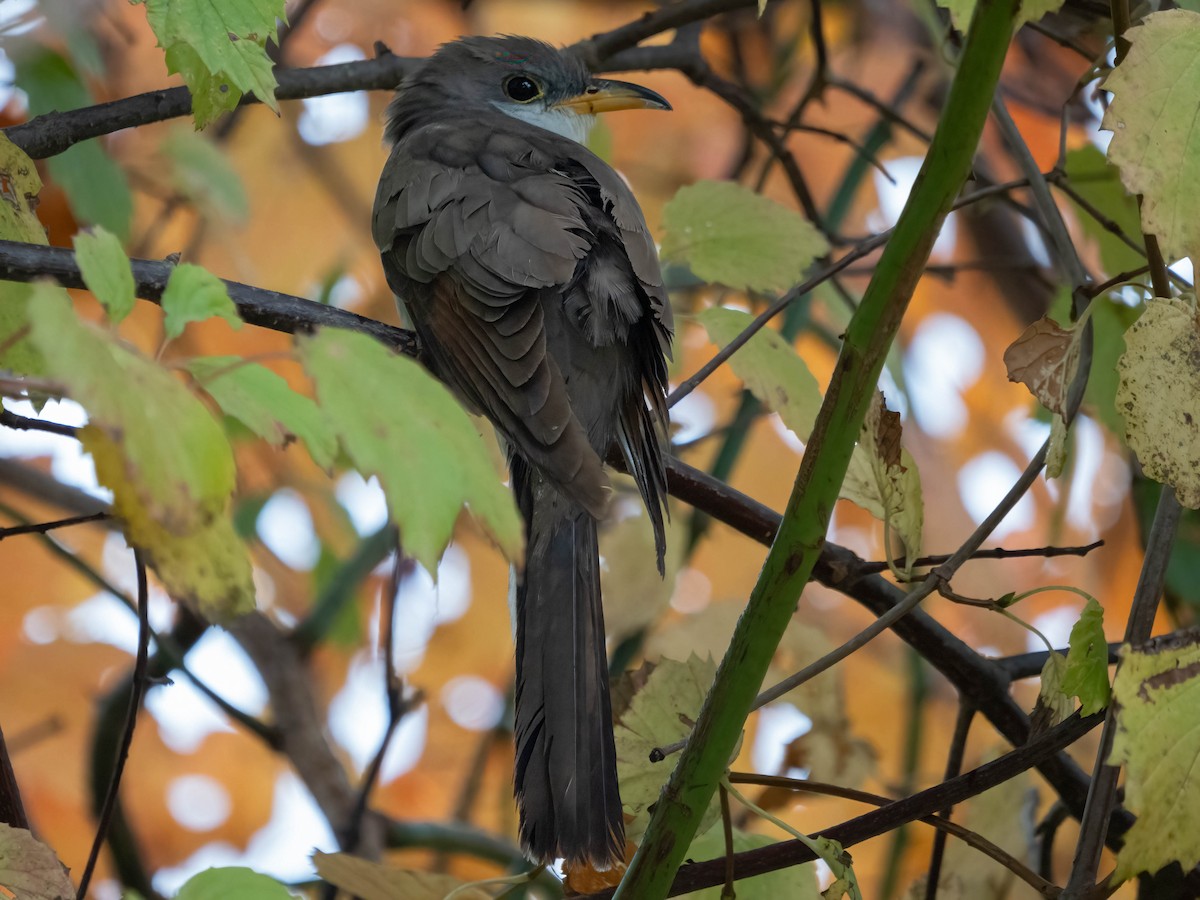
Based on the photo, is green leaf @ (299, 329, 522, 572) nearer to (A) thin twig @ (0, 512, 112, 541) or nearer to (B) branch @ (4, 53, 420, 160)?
(A) thin twig @ (0, 512, 112, 541)

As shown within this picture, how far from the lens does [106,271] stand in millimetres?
1129

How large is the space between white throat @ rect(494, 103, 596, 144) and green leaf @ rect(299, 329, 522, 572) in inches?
97.9

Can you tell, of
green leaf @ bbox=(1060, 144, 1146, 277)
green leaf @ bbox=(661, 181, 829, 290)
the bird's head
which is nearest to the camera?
green leaf @ bbox=(661, 181, 829, 290)

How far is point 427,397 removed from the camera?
1.11 m

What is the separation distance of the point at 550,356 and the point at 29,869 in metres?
1.14

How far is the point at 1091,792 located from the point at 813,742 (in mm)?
885

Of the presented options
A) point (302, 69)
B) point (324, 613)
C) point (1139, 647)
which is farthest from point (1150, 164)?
point (324, 613)

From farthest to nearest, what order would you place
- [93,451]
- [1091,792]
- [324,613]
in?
[324,613]
[1091,792]
[93,451]

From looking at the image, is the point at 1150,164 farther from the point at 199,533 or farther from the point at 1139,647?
the point at 199,533

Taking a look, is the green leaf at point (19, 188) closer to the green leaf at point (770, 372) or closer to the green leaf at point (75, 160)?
the green leaf at point (75, 160)

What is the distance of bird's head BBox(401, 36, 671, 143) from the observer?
3.45m

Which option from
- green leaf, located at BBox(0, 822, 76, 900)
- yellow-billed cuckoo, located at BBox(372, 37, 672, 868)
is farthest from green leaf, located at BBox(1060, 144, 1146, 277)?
green leaf, located at BBox(0, 822, 76, 900)

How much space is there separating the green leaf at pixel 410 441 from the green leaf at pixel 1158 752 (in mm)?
691

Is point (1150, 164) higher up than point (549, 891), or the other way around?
point (1150, 164)
